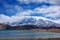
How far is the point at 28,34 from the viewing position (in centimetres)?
255

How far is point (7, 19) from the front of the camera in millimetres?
2561

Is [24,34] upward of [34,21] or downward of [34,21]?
downward

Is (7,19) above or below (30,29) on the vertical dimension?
above

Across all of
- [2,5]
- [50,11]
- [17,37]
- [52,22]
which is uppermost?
[2,5]

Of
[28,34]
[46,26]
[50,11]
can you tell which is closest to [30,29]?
[28,34]

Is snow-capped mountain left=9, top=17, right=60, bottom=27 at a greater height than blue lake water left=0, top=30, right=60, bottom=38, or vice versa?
snow-capped mountain left=9, top=17, right=60, bottom=27

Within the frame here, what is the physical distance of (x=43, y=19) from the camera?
258cm

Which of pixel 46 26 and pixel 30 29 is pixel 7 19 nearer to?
pixel 30 29

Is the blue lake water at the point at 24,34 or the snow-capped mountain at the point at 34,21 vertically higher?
the snow-capped mountain at the point at 34,21

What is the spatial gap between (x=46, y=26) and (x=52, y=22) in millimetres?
108

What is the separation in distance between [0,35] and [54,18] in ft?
2.74

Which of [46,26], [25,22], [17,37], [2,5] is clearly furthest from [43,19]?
[2,5]

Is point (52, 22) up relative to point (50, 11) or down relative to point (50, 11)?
down

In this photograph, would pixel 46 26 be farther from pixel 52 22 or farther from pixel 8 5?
pixel 8 5
